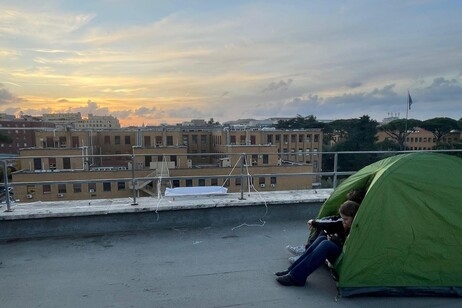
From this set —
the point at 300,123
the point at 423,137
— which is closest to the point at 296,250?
the point at 423,137

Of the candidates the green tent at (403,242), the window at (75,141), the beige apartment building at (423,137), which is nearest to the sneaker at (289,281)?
the green tent at (403,242)

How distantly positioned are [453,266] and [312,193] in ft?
10.3

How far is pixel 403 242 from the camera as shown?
10.2 ft

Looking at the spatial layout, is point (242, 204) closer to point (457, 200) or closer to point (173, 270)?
point (173, 270)

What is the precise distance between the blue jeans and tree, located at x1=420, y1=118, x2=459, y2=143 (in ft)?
121

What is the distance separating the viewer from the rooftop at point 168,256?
307 cm

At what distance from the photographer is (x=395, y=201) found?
3.17 metres

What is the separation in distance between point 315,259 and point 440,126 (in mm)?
40107

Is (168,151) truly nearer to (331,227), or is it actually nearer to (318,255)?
(331,227)

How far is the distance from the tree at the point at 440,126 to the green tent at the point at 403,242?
36.4 meters

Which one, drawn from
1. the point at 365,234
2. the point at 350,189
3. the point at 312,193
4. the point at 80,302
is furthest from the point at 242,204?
the point at 80,302

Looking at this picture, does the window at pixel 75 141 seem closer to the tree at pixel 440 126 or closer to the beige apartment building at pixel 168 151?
the beige apartment building at pixel 168 151

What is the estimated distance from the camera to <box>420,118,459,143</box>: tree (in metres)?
34.4

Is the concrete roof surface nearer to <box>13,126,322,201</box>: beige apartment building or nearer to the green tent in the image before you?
the green tent
